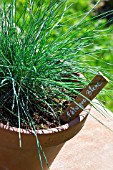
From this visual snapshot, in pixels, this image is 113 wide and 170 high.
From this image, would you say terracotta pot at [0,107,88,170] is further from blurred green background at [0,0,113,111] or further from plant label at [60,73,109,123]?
blurred green background at [0,0,113,111]

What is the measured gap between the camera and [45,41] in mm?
1727

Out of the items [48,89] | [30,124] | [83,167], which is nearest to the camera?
[30,124]

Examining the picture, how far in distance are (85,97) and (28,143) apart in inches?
10.0

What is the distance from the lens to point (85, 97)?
1589mm

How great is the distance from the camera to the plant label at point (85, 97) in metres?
1.58

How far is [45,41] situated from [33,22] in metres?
0.09

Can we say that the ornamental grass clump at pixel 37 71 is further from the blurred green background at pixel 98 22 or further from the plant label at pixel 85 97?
the blurred green background at pixel 98 22

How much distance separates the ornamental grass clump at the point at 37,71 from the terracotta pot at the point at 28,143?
5cm

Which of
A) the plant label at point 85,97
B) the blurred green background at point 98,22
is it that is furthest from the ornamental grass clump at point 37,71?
the blurred green background at point 98,22

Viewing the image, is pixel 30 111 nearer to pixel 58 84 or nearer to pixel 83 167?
pixel 58 84

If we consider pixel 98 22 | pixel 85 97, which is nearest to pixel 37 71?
pixel 85 97

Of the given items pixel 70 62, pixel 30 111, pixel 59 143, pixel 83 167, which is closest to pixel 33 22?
pixel 70 62

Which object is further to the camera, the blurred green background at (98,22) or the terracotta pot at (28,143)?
the blurred green background at (98,22)

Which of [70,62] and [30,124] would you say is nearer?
[30,124]
